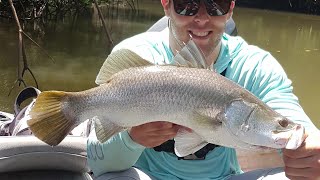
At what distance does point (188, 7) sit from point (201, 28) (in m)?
0.10

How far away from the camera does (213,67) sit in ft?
6.93

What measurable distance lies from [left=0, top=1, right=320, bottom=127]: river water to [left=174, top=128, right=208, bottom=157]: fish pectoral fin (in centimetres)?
491

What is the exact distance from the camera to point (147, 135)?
180 centimetres

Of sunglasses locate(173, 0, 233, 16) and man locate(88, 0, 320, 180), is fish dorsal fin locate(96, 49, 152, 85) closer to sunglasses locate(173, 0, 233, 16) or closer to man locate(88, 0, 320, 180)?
man locate(88, 0, 320, 180)

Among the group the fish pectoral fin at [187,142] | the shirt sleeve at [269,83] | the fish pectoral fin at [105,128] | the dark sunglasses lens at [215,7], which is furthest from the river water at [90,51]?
the fish pectoral fin at [187,142]

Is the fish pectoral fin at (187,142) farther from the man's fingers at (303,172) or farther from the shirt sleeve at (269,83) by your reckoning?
the shirt sleeve at (269,83)

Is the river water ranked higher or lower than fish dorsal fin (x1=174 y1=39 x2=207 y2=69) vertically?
lower

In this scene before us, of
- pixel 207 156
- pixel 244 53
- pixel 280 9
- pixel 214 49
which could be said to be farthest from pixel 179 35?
pixel 280 9

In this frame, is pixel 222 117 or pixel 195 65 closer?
pixel 222 117

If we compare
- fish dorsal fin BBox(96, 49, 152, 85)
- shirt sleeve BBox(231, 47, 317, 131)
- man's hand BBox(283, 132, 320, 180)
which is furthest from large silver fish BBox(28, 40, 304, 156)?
shirt sleeve BBox(231, 47, 317, 131)

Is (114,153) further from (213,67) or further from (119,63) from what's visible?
(213,67)

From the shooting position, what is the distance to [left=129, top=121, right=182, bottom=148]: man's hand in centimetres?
173

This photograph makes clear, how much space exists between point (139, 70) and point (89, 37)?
40.2ft

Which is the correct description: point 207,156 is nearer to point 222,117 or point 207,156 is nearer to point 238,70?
point 238,70
